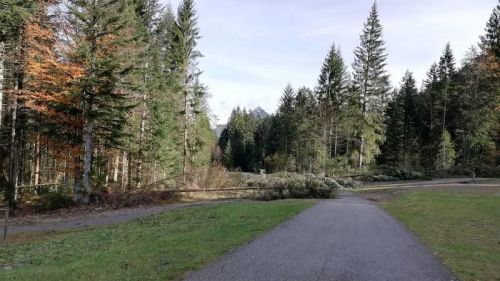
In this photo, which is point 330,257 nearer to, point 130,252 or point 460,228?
point 130,252

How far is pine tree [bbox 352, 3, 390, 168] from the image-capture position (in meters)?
49.6

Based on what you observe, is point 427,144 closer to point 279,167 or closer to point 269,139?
point 279,167

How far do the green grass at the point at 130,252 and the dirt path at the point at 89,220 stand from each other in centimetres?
279

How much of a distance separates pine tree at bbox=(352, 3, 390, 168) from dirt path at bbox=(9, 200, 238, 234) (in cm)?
3183

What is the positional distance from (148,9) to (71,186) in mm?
16073

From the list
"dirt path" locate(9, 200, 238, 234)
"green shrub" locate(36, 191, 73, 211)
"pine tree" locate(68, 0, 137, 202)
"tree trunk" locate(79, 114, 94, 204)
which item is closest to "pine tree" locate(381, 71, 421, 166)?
"dirt path" locate(9, 200, 238, 234)

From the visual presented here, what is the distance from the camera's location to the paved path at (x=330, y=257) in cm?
762

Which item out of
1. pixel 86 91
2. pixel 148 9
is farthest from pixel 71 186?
pixel 148 9

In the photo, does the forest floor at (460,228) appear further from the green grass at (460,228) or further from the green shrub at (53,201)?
the green shrub at (53,201)

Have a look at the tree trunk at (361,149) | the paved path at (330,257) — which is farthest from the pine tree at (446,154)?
the paved path at (330,257)

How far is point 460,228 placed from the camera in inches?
558

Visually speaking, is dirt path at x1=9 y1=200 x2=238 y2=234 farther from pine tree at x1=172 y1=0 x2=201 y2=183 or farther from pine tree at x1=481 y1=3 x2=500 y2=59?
pine tree at x1=481 y1=3 x2=500 y2=59

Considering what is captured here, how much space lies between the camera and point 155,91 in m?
34.6

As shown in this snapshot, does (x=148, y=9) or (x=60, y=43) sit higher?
(x=148, y=9)
